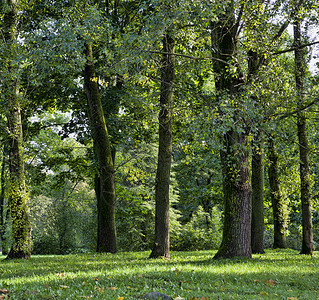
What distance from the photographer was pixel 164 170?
11719 mm

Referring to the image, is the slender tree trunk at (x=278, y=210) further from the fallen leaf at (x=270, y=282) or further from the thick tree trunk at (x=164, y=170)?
the fallen leaf at (x=270, y=282)

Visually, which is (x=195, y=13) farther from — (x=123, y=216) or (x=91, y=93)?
(x=123, y=216)

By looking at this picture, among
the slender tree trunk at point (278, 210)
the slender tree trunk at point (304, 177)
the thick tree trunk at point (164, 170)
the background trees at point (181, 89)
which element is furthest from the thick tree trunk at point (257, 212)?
the thick tree trunk at point (164, 170)

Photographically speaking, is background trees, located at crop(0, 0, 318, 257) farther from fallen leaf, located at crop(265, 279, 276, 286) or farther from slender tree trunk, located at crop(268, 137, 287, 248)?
fallen leaf, located at crop(265, 279, 276, 286)

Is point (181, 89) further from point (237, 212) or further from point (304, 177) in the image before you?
point (304, 177)

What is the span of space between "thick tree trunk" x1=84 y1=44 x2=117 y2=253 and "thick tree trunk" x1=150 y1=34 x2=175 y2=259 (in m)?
3.50

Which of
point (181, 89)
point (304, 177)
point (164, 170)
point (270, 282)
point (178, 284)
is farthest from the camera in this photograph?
point (304, 177)

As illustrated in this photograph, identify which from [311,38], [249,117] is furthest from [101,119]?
[311,38]

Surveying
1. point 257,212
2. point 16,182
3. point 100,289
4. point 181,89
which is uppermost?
point 181,89

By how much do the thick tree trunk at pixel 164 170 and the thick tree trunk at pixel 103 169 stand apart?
3496mm

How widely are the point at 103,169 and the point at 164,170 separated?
412cm

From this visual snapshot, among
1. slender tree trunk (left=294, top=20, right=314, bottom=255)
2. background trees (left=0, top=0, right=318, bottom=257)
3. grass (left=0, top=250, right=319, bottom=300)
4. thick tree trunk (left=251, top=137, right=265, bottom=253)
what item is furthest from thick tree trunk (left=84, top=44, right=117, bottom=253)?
slender tree trunk (left=294, top=20, right=314, bottom=255)

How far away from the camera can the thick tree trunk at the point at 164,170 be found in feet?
37.9

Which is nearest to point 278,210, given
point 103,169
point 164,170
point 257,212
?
point 257,212
